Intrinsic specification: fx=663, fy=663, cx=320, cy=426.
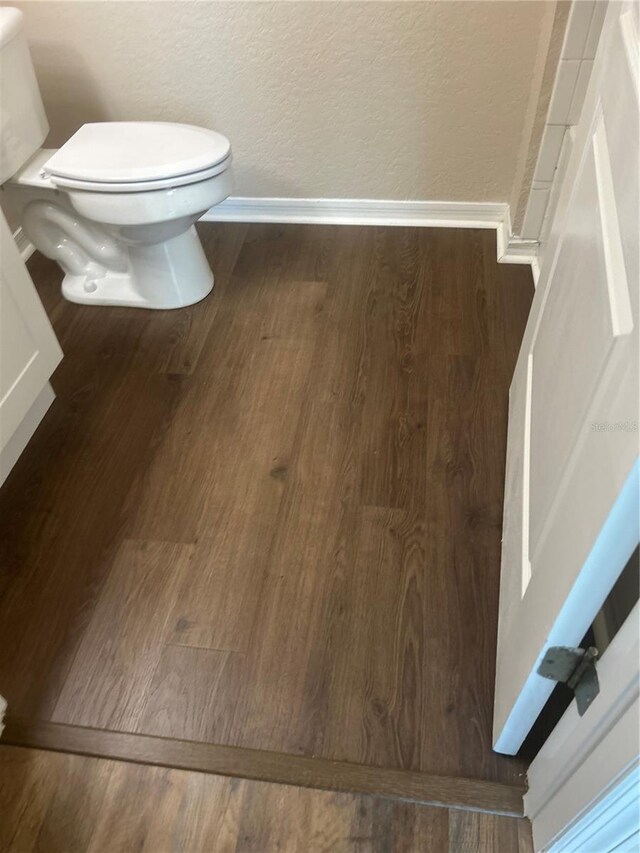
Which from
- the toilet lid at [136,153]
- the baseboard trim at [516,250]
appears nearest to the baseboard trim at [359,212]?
the baseboard trim at [516,250]

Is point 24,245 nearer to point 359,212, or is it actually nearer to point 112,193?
point 112,193

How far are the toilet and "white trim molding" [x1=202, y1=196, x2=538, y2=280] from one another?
0.36 metres

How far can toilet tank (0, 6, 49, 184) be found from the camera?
5.20 ft

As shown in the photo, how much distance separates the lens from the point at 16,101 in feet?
5.42

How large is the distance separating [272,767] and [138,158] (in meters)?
1.39

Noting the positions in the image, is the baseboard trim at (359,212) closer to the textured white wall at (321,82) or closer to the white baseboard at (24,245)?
the textured white wall at (321,82)

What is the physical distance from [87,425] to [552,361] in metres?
1.13

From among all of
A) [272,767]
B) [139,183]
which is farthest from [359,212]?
[272,767]

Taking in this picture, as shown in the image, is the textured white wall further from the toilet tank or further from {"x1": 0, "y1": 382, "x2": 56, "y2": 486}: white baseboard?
{"x1": 0, "y1": 382, "x2": 56, "y2": 486}: white baseboard

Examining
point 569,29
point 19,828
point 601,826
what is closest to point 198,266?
point 569,29

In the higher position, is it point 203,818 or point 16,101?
point 16,101

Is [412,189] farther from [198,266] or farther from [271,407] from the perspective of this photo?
[271,407]

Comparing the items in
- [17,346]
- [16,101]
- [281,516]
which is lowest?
[281,516]

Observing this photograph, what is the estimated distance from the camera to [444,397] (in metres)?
1.64
